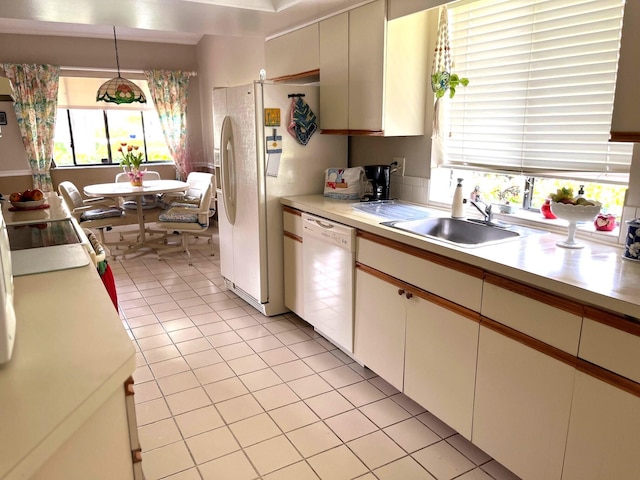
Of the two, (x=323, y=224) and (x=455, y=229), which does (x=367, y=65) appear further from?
(x=455, y=229)

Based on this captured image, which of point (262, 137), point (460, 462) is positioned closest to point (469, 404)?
point (460, 462)

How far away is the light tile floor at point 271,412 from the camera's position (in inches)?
80.3

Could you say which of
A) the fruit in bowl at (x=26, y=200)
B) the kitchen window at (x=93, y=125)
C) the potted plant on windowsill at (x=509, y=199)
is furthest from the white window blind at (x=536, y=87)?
the kitchen window at (x=93, y=125)

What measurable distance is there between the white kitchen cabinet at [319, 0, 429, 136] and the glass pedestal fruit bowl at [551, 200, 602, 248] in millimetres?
1208

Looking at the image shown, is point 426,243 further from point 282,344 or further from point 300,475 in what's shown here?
point 282,344

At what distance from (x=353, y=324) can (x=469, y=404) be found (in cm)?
89

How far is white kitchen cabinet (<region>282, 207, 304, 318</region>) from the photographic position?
10.7 ft

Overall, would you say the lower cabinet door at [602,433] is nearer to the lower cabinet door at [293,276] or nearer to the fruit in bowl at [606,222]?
the fruit in bowl at [606,222]

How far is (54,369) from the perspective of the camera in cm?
104

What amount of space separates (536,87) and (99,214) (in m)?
4.43

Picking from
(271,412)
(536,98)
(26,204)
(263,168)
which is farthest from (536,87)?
(26,204)

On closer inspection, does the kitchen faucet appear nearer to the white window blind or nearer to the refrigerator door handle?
the white window blind

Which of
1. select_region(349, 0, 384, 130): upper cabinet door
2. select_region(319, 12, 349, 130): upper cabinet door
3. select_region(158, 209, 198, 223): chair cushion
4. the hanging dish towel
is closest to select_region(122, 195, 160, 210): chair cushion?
select_region(158, 209, 198, 223): chair cushion

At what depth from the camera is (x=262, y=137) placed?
3234mm
